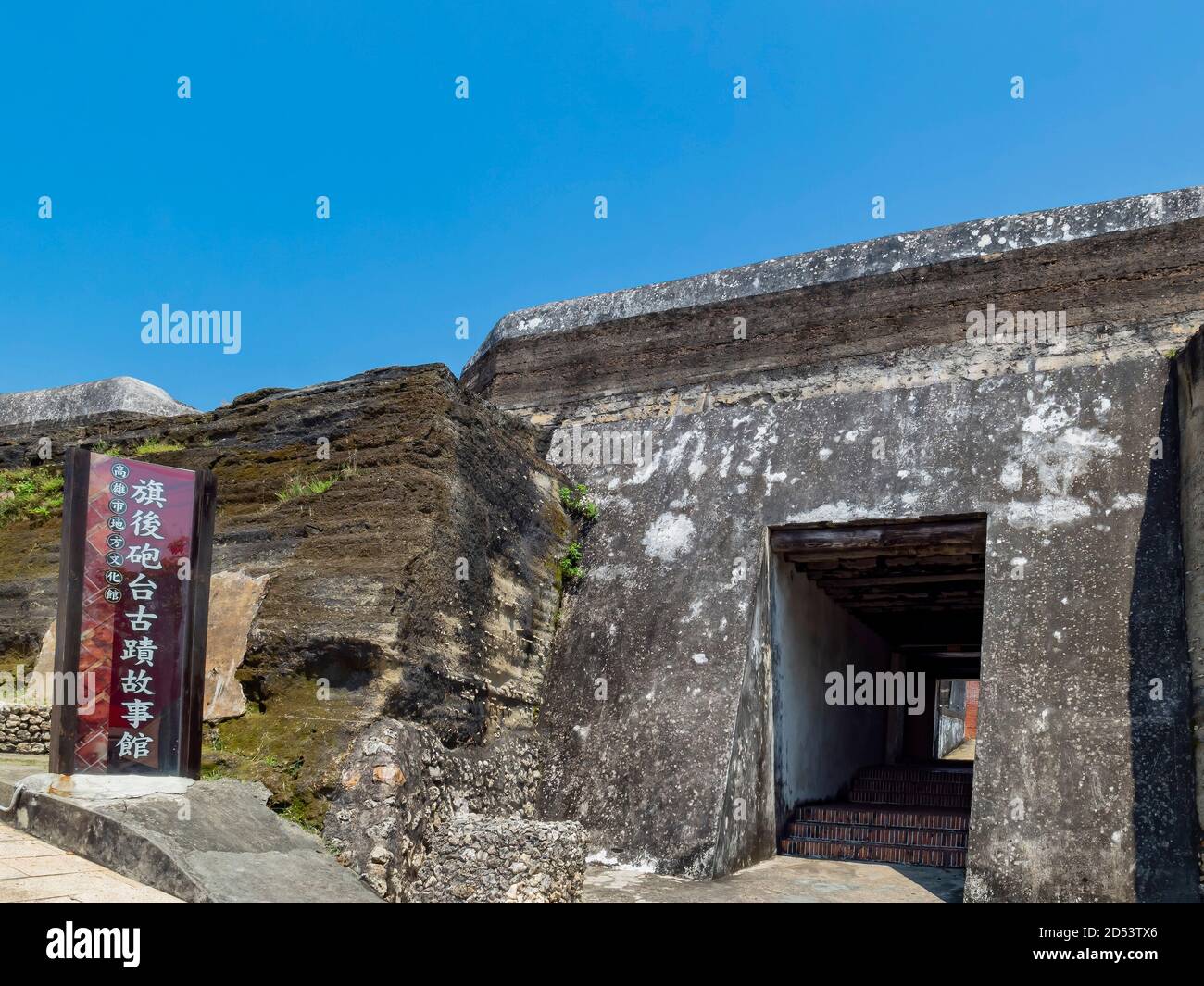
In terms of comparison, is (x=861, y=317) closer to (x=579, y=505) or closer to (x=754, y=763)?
(x=579, y=505)

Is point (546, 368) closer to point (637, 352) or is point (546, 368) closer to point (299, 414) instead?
→ point (637, 352)

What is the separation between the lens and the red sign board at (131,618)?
192 inches

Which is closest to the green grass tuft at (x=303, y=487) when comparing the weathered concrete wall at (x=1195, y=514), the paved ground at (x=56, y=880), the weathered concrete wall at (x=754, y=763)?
the weathered concrete wall at (x=754, y=763)

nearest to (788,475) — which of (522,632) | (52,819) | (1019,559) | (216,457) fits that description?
(1019,559)

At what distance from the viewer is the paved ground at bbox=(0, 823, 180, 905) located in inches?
151

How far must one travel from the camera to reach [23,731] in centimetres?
662

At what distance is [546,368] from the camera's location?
10.0 m

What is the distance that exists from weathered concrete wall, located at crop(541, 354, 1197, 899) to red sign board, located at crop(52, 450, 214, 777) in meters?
2.70

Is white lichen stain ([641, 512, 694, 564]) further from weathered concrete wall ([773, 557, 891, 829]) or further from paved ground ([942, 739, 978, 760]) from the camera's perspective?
paved ground ([942, 739, 978, 760])

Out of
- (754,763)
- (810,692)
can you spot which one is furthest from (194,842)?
(810,692)

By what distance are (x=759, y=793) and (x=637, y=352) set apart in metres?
4.18

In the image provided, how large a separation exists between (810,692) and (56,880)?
6074 mm

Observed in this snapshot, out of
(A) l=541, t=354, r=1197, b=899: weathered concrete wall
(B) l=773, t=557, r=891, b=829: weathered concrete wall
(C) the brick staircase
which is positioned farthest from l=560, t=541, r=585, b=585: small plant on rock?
(C) the brick staircase

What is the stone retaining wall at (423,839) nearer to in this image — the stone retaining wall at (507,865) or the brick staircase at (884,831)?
the stone retaining wall at (507,865)
